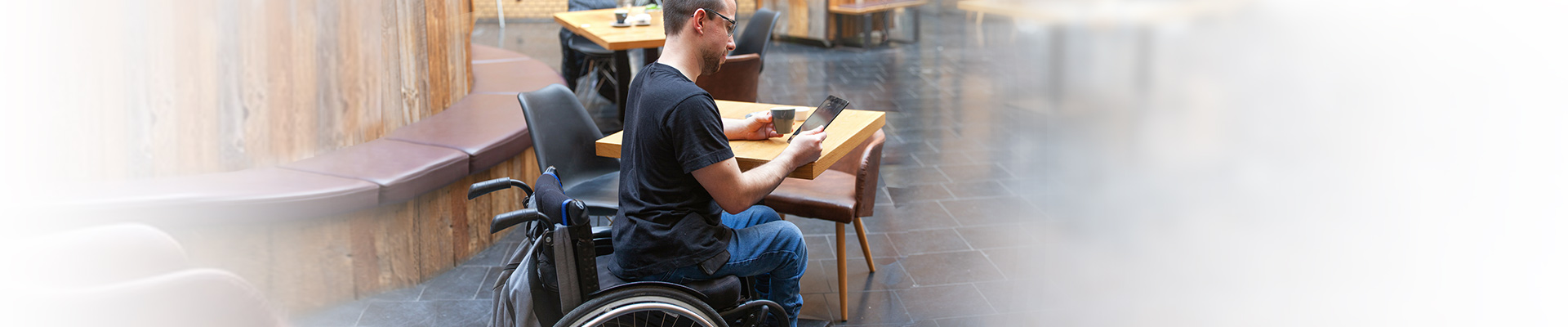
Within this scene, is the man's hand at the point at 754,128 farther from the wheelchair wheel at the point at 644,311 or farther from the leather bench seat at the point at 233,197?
the leather bench seat at the point at 233,197

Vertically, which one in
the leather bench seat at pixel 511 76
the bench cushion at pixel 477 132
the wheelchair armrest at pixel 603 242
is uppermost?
the leather bench seat at pixel 511 76

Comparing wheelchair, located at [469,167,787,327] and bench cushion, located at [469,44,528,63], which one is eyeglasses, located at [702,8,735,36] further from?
bench cushion, located at [469,44,528,63]

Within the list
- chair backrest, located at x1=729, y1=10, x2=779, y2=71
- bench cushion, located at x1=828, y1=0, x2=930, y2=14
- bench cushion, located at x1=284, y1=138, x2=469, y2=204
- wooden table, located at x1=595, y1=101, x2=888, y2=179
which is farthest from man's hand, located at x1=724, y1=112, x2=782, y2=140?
bench cushion, located at x1=828, y1=0, x2=930, y2=14

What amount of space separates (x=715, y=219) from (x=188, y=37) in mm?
1553

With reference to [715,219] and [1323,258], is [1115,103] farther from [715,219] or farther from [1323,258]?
[715,219]

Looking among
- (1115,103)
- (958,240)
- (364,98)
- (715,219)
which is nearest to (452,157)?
(364,98)

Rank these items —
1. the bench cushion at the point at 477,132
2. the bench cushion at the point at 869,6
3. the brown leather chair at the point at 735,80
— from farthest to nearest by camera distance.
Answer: the bench cushion at the point at 869,6, the brown leather chair at the point at 735,80, the bench cushion at the point at 477,132

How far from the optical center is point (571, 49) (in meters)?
5.86

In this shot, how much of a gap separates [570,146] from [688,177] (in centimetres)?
108

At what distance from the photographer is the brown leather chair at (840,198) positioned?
106 inches

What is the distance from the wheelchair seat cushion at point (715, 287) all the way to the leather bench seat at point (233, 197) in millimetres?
1110

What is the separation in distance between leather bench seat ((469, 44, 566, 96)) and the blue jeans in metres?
2.18

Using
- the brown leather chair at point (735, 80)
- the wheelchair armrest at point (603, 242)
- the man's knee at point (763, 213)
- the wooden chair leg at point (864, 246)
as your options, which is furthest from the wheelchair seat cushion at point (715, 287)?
the brown leather chair at point (735, 80)

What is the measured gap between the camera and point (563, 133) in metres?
2.83
